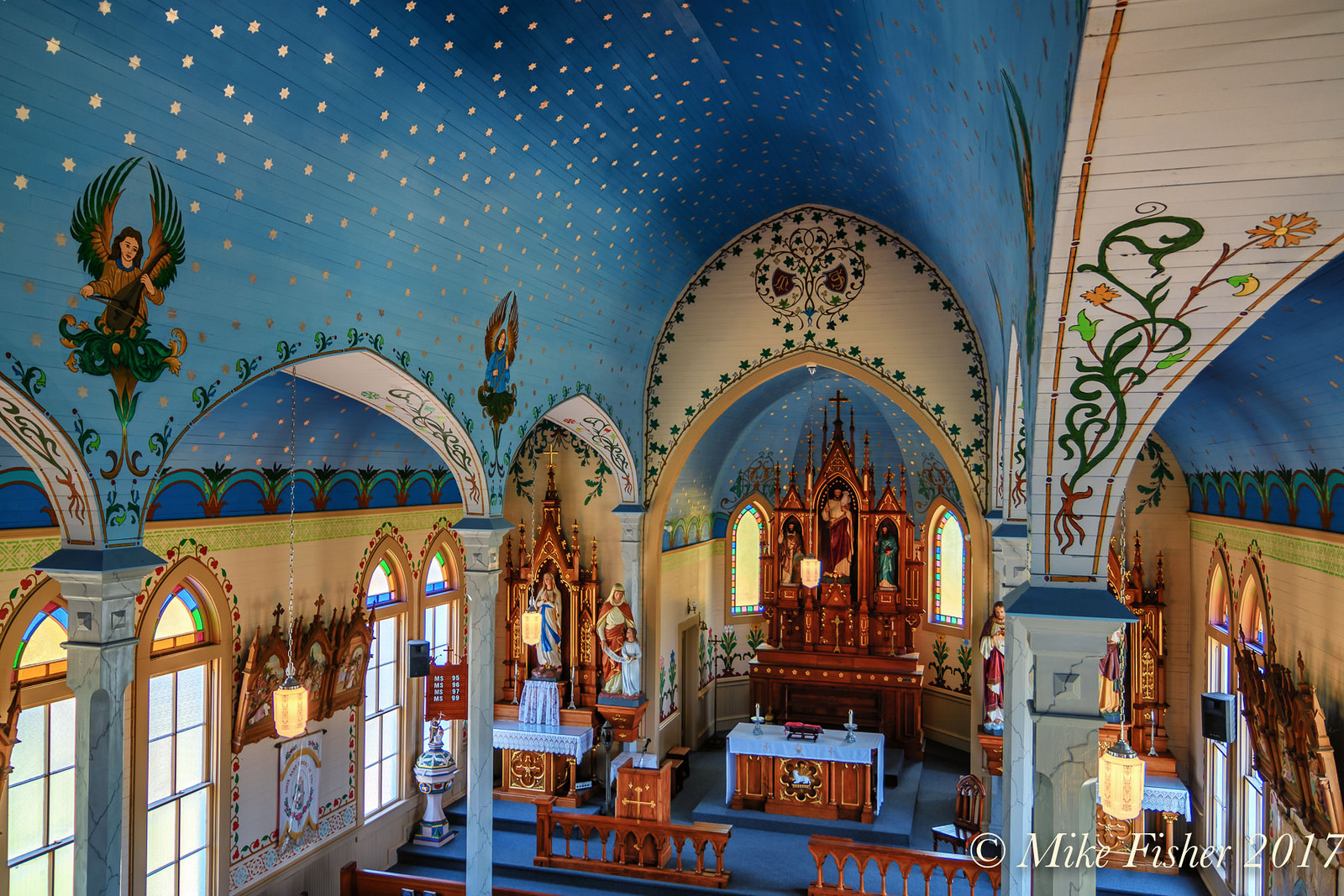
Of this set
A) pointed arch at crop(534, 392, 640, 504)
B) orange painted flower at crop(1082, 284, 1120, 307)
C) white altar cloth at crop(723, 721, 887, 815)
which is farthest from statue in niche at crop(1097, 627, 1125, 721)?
orange painted flower at crop(1082, 284, 1120, 307)

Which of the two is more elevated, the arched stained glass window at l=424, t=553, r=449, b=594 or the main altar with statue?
the arched stained glass window at l=424, t=553, r=449, b=594

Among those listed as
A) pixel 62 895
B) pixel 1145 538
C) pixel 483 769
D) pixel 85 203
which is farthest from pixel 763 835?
pixel 85 203

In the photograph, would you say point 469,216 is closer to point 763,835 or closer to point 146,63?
point 146,63

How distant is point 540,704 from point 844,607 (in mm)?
5031

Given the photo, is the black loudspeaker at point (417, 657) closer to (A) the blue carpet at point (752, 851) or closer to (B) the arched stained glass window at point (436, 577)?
(B) the arched stained glass window at point (436, 577)

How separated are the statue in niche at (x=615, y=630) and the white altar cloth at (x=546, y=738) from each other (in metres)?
0.71

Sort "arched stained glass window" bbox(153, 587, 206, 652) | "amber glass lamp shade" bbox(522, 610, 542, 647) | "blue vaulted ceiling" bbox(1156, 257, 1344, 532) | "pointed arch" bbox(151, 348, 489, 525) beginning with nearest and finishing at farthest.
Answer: "blue vaulted ceiling" bbox(1156, 257, 1344, 532) < "pointed arch" bbox(151, 348, 489, 525) < "arched stained glass window" bbox(153, 587, 206, 652) < "amber glass lamp shade" bbox(522, 610, 542, 647)

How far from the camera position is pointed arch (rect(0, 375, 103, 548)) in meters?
4.80

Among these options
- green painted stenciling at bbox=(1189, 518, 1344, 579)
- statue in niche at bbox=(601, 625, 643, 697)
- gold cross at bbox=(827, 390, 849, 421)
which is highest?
gold cross at bbox=(827, 390, 849, 421)

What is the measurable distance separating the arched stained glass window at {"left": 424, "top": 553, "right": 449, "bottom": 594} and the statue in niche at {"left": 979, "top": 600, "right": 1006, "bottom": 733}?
7302 mm

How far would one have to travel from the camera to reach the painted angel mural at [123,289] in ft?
15.9

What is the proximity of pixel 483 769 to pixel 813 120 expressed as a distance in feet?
22.4

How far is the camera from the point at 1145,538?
11844 mm

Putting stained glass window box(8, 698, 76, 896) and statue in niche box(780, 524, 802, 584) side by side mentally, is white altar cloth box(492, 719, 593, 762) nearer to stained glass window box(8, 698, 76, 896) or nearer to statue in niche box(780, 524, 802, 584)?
statue in niche box(780, 524, 802, 584)
